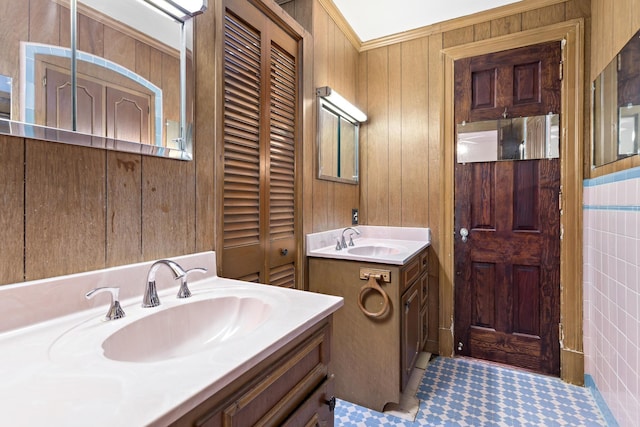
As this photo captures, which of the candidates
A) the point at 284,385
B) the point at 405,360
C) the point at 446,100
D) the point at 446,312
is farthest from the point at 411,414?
the point at 446,100

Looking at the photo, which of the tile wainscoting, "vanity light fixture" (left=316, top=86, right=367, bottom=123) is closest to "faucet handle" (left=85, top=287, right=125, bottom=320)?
"vanity light fixture" (left=316, top=86, right=367, bottom=123)

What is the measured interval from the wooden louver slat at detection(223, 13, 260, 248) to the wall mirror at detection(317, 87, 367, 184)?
566 mm

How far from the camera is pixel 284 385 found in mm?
737

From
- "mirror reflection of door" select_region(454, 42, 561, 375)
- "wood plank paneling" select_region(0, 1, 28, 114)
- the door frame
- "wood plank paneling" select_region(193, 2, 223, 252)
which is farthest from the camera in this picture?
"mirror reflection of door" select_region(454, 42, 561, 375)

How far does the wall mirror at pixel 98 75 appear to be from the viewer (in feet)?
2.32

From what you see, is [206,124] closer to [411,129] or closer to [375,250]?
[375,250]

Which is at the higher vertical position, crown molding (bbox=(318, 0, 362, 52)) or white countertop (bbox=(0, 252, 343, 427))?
crown molding (bbox=(318, 0, 362, 52))

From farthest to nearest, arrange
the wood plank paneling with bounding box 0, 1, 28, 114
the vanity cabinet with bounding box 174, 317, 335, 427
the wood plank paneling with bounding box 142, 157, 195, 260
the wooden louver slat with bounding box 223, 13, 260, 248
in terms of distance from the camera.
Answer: the wooden louver slat with bounding box 223, 13, 260, 248 → the wood plank paneling with bounding box 142, 157, 195, 260 → the wood plank paneling with bounding box 0, 1, 28, 114 → the vanity cabinet with bounding box 174, 317, 335, 427

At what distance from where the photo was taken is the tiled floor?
1.60m

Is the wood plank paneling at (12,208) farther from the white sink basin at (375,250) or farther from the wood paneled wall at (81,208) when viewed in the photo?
the white sink basin at (375,250)

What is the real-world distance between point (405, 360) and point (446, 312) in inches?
30.4

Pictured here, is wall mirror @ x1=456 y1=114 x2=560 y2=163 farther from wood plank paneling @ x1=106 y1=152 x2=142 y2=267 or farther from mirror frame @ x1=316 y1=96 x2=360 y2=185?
wood plank paneling @ x1=106 y1=152 x2=142 y2=267

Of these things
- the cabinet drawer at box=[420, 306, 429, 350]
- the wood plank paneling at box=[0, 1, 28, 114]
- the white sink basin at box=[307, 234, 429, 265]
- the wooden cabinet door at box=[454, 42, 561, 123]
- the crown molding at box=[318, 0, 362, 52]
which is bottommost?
the cabinet drawer at box=[420, 306, 429, 350]

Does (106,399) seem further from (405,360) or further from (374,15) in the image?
(374,15)
